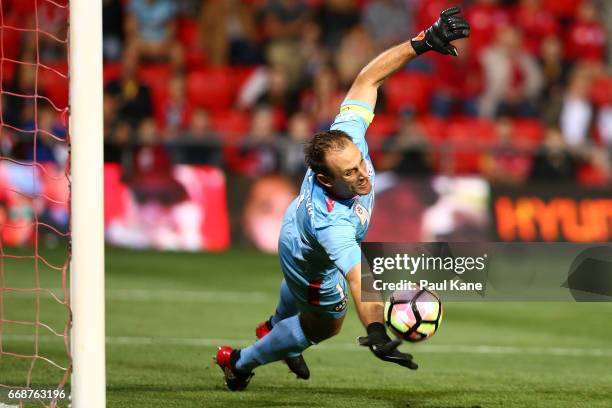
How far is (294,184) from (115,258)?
2462 millimetres

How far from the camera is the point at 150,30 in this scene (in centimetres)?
1806

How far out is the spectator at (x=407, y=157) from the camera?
51.4 ft

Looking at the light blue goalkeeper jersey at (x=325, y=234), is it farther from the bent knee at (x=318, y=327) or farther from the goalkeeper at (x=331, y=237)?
the bent knee at (x=318, y=327)

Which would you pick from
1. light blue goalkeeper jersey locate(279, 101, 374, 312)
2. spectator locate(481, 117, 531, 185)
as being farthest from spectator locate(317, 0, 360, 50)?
light blue goalkeeper jersey locate(279, 101, 374, 312)

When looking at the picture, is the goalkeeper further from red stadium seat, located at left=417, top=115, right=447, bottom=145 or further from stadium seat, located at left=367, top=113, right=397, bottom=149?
red stadium seat, located at left=417, top=115, right=447, bottom=145

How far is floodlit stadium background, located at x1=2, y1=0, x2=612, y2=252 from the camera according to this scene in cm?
1488

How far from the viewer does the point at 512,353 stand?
9.62m

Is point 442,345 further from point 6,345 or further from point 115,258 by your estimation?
point 115,258

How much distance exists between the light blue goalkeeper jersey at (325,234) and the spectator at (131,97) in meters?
9.54

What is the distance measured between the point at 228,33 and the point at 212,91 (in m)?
1.23

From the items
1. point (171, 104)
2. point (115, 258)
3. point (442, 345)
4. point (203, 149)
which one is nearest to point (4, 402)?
point (442, 345)

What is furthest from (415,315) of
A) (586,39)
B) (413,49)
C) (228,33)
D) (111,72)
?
(586,39)

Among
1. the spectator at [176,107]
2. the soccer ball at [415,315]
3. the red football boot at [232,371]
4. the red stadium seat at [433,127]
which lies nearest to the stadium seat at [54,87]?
the spectator at [176,107]

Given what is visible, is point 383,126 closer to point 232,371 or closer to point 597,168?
point 597,168
